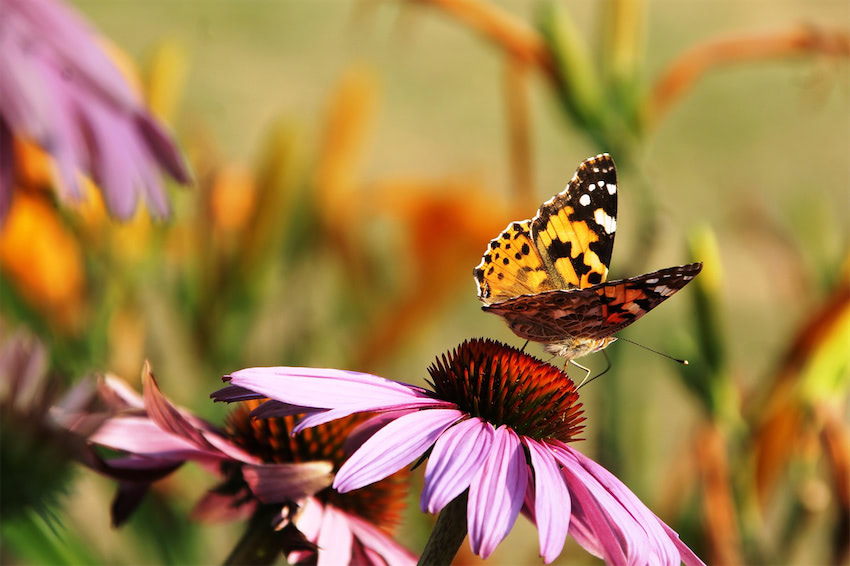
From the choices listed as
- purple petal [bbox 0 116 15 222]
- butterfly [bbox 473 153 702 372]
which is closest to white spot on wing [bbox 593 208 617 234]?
butterfly [bbox 473 153 702 372]

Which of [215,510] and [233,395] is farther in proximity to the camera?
[215,510]

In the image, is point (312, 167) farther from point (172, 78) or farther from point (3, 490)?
point (3, 490)

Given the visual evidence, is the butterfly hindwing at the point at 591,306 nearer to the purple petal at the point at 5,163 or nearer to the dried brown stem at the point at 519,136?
the purple petal at the point at 5,163

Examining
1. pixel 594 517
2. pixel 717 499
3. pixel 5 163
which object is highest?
pixel 5 163

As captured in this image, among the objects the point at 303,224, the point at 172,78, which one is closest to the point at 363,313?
the point at 303,224

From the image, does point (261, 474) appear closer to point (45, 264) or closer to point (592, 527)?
point (592, 527)

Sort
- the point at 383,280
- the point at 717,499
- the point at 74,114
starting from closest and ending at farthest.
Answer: the point at 74,114 < the point at 717,499 < the point at 383,280

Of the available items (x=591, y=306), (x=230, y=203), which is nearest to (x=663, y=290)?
(x=591, y=306)
